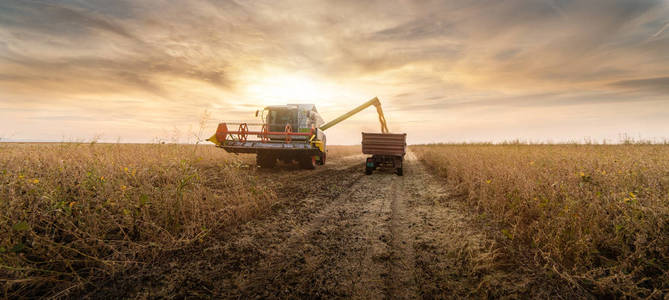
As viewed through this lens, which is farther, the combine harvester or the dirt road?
the combine harvester

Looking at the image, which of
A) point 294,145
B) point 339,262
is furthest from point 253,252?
point 294,145

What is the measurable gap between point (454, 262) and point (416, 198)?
11.1 feet

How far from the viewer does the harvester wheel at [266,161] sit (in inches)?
444

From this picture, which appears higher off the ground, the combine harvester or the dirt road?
the combine harvester

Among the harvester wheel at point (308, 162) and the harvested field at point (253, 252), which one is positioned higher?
the harvester wheel at point (308, 162)

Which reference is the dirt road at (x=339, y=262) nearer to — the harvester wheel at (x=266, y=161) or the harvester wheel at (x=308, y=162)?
the harvester wheel at (x=308, y=162)

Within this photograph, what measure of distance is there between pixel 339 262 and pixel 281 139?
368 inches

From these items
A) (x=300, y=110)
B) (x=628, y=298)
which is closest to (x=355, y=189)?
(x=628, y=298)

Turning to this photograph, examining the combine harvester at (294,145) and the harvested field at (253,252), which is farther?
the combine harvester at (294,145)

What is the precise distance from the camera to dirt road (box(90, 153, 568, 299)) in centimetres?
234

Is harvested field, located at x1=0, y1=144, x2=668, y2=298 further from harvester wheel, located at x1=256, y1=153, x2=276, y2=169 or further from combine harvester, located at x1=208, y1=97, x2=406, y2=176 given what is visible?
harvester wheel, located at x1=256, y1=153, x2=276, y2=169

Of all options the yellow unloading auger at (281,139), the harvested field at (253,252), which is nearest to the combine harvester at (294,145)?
the yellow unloading auger at (281,139)

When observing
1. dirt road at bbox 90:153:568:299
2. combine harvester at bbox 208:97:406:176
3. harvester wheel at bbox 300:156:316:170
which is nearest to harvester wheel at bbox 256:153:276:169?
combine harvester at bbox 208:97:406:176

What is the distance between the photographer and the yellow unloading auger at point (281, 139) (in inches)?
392
